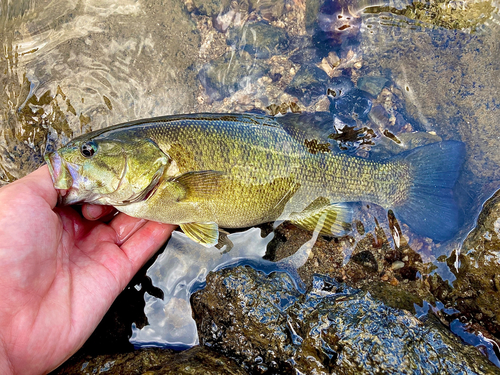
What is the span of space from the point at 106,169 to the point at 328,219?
2328 millimetres

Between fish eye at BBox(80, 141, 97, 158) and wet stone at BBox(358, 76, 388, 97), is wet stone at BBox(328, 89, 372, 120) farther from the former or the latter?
fish eye at BBox(80, 141, 97, 158)

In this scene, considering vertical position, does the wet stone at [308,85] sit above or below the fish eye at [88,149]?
below

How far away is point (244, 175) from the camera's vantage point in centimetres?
312

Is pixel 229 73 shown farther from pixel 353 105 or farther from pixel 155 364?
pixel 155 364

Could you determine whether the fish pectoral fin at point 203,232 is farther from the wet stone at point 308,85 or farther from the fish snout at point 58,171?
the wet stone at point 308,85

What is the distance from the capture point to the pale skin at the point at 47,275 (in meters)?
2.40

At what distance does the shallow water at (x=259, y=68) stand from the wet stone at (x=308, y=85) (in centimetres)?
2

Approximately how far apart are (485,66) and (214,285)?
3.90 m

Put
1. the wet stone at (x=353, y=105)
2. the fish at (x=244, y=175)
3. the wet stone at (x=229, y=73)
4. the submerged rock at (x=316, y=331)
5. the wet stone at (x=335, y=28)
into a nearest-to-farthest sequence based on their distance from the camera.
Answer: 1. the submerged rock at (x=316, y=331)
2. the fish at (x=244, y=175)
3. the wet stone at (x=353, y=105)
4. the wet stone at (x=335, y=28)
5. the wet stone at (x=229, y=73)

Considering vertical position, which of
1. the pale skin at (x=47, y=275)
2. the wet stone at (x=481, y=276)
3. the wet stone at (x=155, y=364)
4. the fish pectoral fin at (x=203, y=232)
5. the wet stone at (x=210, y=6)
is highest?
the wet stone at (x=210, y=6)

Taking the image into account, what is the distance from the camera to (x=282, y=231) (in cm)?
365

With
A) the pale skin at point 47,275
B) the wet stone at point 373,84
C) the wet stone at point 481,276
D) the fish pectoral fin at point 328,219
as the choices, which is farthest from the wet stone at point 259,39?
the wet stone at point 481,276

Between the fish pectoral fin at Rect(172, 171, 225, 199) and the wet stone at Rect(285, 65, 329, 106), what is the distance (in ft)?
5.34

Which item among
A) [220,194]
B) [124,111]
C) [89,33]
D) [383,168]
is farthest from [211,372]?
[89,33]
